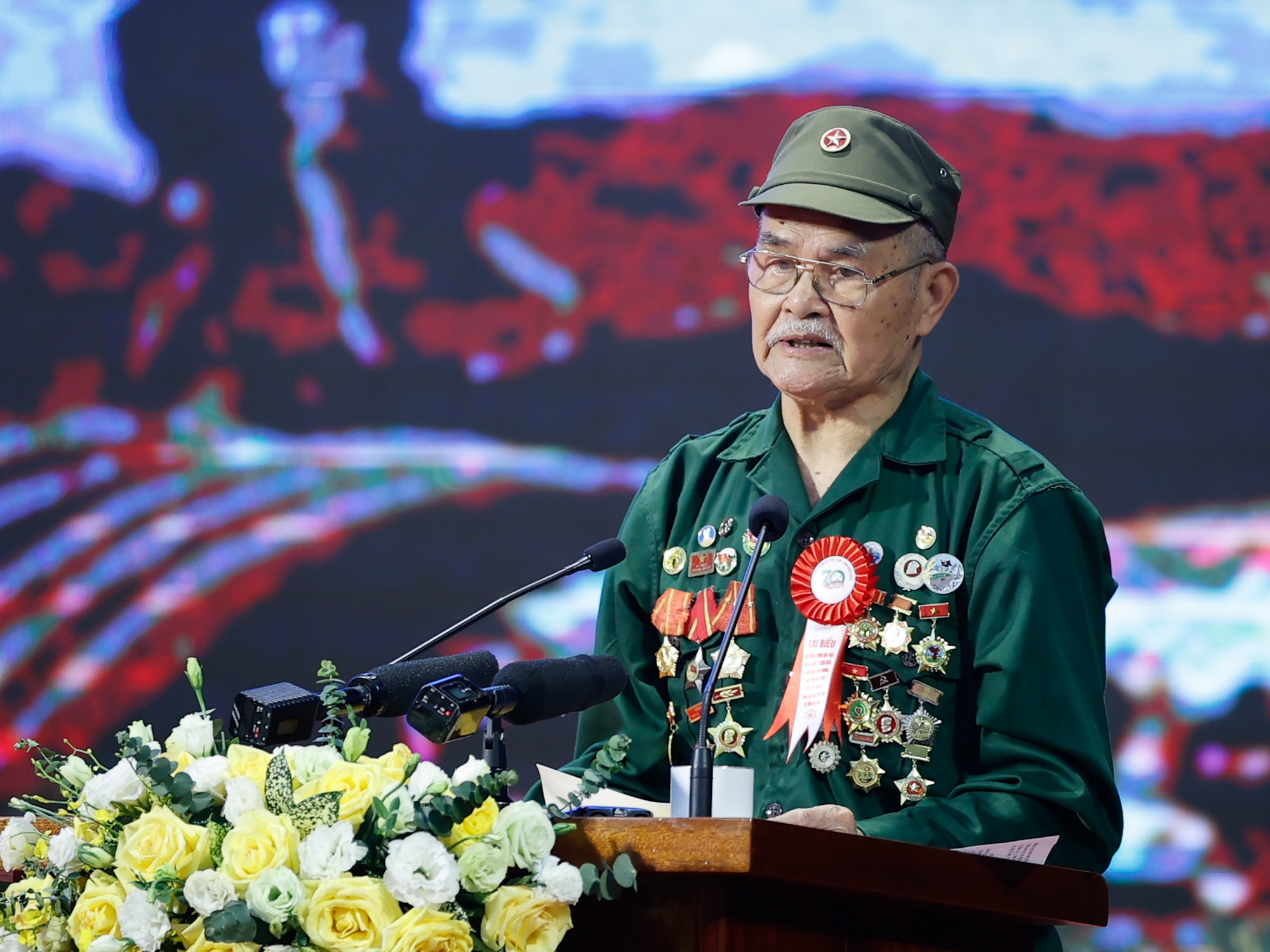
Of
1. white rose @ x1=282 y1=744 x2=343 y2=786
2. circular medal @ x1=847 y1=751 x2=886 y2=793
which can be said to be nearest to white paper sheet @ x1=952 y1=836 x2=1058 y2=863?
circular medal @ x1=847 y1=751 x2=886 y2=793

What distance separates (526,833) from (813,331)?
118 cm

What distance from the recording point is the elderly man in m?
1.95

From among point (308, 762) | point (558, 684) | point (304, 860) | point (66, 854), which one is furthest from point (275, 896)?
point (558, 684)

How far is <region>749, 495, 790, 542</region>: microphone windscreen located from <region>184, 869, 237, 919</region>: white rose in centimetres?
84

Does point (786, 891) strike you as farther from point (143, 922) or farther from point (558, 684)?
point (143, 922)

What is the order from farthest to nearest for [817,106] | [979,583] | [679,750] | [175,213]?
[175,213] < [817,106] < [679,750] < [979,583]

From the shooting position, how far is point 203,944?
1238 millimetres

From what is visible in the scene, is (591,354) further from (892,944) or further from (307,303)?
(892,944)

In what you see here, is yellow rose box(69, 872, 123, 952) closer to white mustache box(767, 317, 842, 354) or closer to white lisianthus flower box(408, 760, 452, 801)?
white lisianthus flower box(408, 760, 452, 801)

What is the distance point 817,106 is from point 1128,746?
157 cm

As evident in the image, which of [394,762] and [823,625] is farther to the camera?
[823,625]

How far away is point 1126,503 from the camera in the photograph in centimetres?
332

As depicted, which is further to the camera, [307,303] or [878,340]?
[307,303]

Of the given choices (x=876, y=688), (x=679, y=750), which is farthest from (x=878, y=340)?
(x=679, y=750)
